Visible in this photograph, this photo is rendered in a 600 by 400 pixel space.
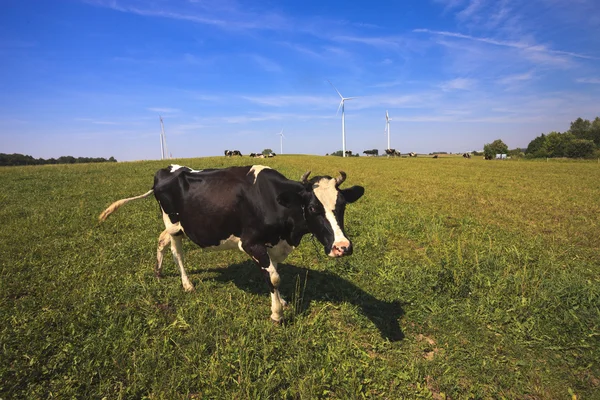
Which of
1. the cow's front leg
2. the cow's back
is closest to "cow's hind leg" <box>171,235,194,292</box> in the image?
the cow's back

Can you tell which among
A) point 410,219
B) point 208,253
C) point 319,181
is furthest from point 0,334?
point 410,219

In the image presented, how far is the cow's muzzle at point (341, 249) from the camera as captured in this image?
3.84 metres

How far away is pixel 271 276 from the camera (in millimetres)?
Result: 4695

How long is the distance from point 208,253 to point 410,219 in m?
6.45

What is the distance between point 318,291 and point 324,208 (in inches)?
86.6

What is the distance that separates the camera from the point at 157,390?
11.1 ft

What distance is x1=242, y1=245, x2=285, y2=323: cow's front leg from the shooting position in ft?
15.3

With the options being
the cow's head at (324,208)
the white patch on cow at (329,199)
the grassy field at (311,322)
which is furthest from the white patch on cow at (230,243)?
the white patch on cow at (329,199)

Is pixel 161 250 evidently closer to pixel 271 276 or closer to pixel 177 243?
pixel 177 243

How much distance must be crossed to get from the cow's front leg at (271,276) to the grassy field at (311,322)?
212mm

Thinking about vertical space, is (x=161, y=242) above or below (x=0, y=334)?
above

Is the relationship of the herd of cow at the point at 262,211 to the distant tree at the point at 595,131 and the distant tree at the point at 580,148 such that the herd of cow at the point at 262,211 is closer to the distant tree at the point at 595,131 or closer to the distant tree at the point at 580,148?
the distant tree at the point at 580,148

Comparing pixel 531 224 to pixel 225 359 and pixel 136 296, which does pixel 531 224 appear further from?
pixel 136 296

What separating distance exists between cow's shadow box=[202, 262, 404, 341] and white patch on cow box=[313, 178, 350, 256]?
53.4 inches
